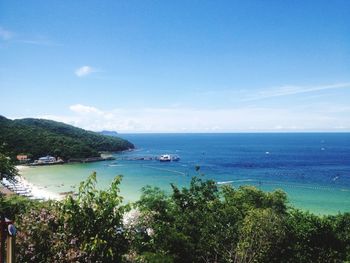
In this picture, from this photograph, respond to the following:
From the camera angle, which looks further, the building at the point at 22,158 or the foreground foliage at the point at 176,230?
the building at the point at 22,158

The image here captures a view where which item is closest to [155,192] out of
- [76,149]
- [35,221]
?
[35,221]

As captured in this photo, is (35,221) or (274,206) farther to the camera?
(274,206)

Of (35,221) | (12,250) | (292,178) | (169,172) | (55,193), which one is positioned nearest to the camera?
(12,250)

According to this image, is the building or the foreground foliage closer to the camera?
the foreground foliage

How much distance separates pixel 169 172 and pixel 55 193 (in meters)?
28.8

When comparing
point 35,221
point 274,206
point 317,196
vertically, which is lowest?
point 317,196

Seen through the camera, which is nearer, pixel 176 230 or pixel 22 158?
pixel 176 230

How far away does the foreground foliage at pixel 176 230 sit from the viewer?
6.70 metres

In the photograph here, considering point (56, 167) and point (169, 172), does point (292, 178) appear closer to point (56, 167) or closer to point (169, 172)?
point (169, 172)

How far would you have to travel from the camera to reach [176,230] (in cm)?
1591

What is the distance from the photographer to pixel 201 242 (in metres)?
14.9

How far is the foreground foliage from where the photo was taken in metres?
6.70

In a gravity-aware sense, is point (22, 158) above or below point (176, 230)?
below

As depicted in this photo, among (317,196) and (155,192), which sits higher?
(155,192)
